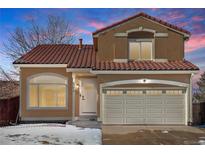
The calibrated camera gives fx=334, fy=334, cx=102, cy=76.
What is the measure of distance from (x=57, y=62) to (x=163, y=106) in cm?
653

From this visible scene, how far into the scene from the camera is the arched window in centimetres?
1927

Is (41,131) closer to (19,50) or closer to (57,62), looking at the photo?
(57,62)

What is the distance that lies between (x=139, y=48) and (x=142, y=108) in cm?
371

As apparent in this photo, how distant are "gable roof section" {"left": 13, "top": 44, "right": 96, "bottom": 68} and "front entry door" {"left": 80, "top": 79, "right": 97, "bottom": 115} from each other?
118 centimetres

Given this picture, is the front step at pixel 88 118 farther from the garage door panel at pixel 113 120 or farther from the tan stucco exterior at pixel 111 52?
the garage door panel at pixel 113 120

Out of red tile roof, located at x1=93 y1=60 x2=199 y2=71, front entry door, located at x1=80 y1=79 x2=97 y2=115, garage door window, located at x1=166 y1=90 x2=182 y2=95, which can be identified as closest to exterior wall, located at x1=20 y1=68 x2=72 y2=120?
front entry door, located at x1=80 y1=79 x2=97 y2=115

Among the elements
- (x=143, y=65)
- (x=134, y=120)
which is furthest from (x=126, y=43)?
(x=134, y=120)

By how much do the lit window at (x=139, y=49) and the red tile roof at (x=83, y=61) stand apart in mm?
479

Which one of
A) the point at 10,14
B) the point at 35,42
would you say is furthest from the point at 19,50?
the point at 10,14

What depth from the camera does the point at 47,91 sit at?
19.4 metres

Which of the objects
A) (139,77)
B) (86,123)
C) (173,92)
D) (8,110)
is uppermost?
(139,77)

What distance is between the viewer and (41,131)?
1553 cm

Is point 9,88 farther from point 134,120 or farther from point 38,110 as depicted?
point 134,120

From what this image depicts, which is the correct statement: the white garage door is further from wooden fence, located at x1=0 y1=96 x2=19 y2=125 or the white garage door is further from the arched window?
wooden fence, located at x1=0 y1=96 x2=19 y2=125
